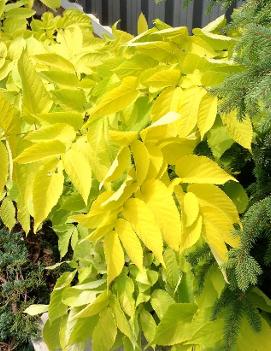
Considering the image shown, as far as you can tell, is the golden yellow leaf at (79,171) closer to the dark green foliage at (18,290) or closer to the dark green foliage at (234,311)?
the dark green foliage at (234,311)

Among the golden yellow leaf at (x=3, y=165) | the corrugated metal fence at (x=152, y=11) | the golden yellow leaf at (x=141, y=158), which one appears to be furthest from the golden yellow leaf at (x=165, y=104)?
the corrugated metal fence at (x=152, y=11)

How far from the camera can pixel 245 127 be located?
110cm

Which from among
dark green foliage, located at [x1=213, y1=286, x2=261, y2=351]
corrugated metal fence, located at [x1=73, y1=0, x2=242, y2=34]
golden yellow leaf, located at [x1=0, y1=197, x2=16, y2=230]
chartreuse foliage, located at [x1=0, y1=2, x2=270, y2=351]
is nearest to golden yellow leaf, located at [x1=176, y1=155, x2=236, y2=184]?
chartreuse foliage, located at [x1=0, y1=2, x2=270, y2=351]

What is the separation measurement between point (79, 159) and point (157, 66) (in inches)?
A: 12.8

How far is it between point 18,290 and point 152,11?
2.82 metres

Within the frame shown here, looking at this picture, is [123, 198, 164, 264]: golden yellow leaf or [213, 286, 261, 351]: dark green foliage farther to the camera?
[213, 286, 261, 351]: dark green foliage

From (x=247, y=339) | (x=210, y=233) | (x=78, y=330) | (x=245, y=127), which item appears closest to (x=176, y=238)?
(x=210, y=233)

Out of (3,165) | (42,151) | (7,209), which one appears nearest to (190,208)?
(42,151)

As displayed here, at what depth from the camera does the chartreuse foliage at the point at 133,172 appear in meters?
1.09

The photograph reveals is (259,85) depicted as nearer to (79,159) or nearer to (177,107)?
(177,107)

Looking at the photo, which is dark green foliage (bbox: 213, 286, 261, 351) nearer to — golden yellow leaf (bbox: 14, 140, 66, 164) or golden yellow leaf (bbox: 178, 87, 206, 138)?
golden yellow leaf (bbox: 178, 87, 206, 138)

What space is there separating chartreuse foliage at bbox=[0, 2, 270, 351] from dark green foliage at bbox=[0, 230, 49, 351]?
0.77 meters

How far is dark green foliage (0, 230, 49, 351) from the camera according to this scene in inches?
93.0

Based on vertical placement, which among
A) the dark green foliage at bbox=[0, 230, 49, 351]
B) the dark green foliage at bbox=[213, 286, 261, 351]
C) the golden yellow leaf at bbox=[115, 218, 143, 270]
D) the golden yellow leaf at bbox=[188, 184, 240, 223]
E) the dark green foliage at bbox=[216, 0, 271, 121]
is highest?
the dark green foliage at bbox=[216, 0, 271, 121]
